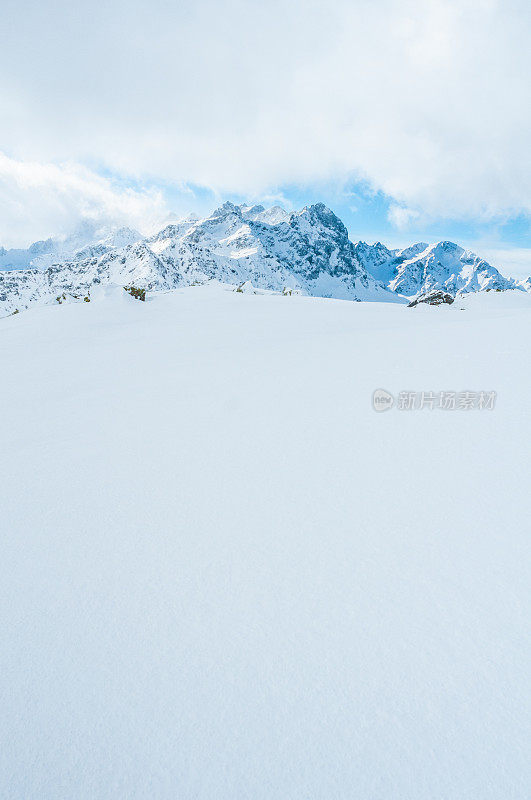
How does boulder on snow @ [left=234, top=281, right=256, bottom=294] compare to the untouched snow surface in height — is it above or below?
above

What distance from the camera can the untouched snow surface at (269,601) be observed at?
4.53 feet

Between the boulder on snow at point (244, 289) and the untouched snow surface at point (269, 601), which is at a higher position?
the boulder on snow at point (244, 289)

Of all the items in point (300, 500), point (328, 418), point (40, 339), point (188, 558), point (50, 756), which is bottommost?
point (50, 756)

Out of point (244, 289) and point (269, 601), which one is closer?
point (269, 601)

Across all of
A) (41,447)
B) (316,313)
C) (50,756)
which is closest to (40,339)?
(41,447)

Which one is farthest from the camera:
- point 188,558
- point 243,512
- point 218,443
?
point 218,443

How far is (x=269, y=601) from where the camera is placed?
6.33 feet

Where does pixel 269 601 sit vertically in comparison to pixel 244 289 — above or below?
below

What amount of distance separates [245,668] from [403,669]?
663 mm

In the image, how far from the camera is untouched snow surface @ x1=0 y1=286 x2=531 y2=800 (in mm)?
1381

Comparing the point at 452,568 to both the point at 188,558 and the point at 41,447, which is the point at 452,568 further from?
the point at 41,447

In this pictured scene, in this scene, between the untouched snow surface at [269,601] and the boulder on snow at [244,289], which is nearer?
the untouched snow surface at [269,601]

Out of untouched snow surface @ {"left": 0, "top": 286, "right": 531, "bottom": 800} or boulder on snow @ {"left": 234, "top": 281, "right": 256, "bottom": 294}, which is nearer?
untouched snow surface @ {"left": 0, "top": 286, "right": 531, "bottom": 800}

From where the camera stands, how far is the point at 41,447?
354 cm
